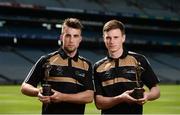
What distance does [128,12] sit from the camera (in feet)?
142

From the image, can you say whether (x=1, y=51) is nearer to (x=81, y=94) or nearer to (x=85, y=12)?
(x=85, y=12)

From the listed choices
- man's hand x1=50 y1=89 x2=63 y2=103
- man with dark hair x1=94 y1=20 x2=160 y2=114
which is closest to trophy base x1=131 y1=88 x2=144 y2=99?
man with dark hair x1=94 y1=20 x2=160 y2=114

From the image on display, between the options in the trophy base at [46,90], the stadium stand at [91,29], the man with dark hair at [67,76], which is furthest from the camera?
the stadium stand at [91,29]

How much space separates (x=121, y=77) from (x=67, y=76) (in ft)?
1.57

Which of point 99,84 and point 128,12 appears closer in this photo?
point 99,84

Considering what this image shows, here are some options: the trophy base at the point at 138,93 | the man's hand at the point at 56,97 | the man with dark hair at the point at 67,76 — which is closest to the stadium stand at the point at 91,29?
the man with dark hair at the point at 67,76

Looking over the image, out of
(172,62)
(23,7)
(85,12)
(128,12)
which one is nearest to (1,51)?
(23,7)

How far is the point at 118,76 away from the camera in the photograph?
151 inches

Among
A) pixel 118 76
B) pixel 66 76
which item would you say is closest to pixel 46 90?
pixel 66 76

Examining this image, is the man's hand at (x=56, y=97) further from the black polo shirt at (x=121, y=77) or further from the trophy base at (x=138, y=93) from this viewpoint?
the trophy base at (x=138, y=93)

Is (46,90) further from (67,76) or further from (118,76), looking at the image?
(118,76)

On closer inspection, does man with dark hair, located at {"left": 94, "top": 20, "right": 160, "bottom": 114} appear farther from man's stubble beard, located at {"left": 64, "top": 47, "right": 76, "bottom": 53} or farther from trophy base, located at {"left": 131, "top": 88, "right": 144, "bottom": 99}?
man's stubble beard, located at {"left": 64, "top": 47, "right": 76, "bottom": 53}

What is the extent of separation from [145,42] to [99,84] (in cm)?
4052

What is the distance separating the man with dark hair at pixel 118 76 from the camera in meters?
3.75
